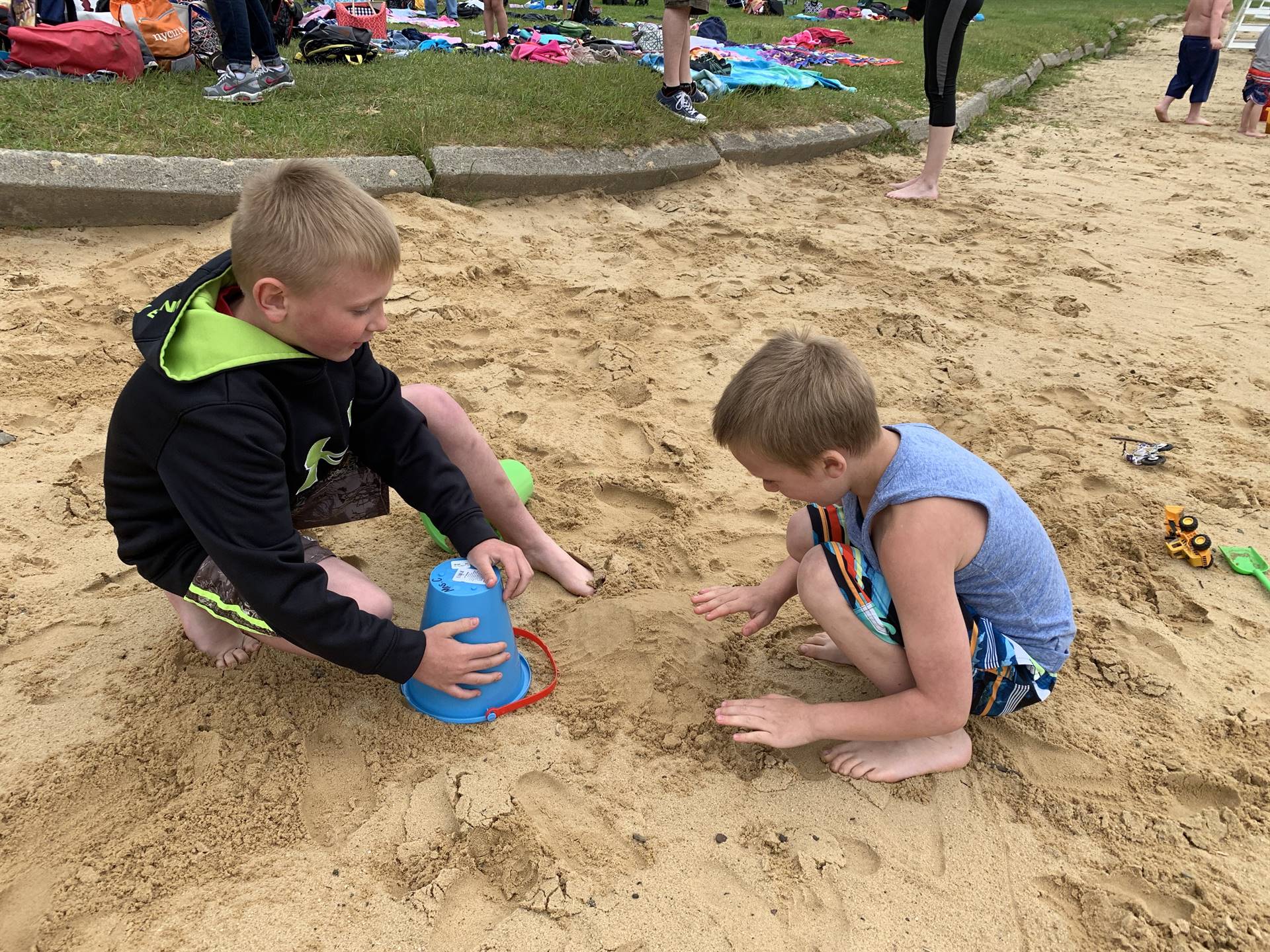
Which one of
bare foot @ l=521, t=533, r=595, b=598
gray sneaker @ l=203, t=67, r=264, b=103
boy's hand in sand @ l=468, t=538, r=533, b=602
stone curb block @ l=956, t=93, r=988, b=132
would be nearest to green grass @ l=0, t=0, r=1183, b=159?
gray sneaker @ l=203, t=67, r=264, b=103

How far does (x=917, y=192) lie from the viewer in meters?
5.24

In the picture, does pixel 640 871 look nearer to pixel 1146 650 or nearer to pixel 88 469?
pixel 1146 650

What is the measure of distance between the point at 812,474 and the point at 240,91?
4.40 metres

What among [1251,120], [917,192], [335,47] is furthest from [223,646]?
[1251,120]

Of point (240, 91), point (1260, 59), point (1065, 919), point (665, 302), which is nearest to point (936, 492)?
point (1065, 919)

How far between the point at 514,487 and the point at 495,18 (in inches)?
259

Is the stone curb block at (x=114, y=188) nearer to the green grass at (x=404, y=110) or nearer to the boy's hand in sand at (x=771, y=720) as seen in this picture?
the green grass at (x=404, y=110)

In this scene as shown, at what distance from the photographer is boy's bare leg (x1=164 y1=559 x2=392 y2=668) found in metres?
1.91

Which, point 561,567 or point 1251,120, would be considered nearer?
point 561,567

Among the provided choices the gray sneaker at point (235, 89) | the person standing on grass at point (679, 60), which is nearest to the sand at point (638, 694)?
the gray sneaker at point (235, 89)

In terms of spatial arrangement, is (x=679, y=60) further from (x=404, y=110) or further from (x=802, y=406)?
(x=802, y=406)

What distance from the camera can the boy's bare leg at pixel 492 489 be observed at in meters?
2.22

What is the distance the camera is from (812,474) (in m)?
1.65

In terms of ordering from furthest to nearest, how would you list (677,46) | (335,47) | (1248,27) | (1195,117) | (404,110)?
1. (1248,27)
2. (1195,117)
3. (335,47)
4. (677,46)
5. (404,110)
